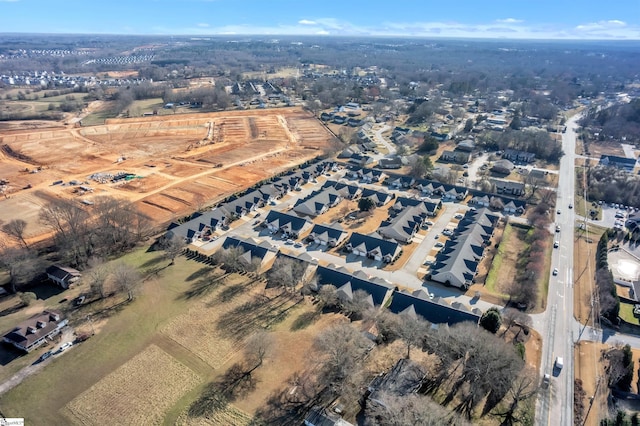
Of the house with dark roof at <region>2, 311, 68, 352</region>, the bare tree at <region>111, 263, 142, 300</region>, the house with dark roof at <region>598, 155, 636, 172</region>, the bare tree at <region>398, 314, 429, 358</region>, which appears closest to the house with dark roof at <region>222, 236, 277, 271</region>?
the bare tree at <region>111, 263, 142, 300</region>

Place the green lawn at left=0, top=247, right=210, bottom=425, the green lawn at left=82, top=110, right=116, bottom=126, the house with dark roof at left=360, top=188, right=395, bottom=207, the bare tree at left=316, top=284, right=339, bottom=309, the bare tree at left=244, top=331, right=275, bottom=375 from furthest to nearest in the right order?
the green lawn at left=82, top=110, right=116, bottom=126, the house with dark roof at left=360, top=188, right=395, bottom=207, the bare tree at left=316, top=284, right=339, bottom=309, the bare tree at left=244, top=331, right=275, bottom=375, the green lawn at left=0, top=247, right=210, bottom=425

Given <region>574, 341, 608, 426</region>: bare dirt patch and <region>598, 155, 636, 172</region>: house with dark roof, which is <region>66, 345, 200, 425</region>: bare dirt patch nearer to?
<region>574, 341, 608, 426</region>: bare dirt patch

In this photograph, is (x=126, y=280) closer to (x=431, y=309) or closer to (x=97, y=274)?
(x=97, y=274)

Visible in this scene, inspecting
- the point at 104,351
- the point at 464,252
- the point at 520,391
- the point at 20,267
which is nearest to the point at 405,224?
the point at 464,252

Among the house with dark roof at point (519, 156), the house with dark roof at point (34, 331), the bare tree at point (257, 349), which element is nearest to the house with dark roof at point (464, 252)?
the bare tree at point (257, 349)

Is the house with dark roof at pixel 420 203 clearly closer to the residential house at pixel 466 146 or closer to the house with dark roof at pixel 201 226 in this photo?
Answer: the house with dark roof at pixel 201 226

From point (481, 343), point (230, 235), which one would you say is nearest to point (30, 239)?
point (230, 235)
